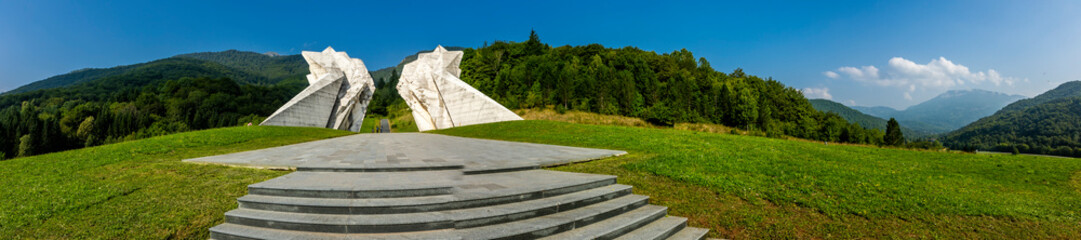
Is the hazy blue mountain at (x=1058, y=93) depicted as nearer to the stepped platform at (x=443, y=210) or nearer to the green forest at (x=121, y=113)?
the stepped platform at (x=443, y=210)

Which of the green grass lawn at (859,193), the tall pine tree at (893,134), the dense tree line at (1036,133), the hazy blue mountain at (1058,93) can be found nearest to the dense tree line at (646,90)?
the tall pine tree at (893,134)

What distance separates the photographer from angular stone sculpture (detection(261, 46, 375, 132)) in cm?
3017

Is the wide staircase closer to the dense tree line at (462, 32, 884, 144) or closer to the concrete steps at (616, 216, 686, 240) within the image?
the concrete steps at (616, 216, 686, 240)

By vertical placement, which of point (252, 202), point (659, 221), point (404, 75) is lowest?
point (659, 221)

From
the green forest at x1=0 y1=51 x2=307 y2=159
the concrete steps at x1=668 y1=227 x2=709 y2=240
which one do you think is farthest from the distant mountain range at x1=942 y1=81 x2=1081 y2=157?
the green forest at x1=0 y1=51 x2=307 y2=159

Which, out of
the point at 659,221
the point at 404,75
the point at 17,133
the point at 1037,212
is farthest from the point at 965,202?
the point at 17,133

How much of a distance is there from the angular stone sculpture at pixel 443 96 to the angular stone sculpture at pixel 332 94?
459 centimetres

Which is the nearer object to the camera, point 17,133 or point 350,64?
point 350,64

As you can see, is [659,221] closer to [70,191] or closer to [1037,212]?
[1037,212]

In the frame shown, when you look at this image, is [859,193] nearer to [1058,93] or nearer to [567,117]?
[567,117]

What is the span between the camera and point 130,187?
6152 millimetres

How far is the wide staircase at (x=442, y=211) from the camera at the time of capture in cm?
408

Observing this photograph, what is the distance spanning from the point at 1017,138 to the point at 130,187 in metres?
135

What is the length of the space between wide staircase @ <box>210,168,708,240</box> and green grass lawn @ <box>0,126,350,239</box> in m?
0.63
